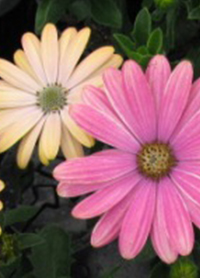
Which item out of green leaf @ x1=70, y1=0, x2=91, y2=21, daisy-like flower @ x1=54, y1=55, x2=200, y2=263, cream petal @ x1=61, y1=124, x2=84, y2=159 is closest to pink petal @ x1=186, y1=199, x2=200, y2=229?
daisy-like flower @ x1=54, y1=55, x2=200, y2=263

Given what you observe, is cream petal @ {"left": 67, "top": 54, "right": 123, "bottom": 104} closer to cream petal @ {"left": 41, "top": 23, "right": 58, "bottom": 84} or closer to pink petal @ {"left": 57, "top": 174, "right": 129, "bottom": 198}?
cream petal @ {"left": 41, "top": 23, "right": 58, "bottom": 84}

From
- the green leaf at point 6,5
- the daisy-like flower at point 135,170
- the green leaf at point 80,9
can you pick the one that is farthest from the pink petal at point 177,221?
the green leaf at point 6,5

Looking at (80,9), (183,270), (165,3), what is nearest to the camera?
(183,270)

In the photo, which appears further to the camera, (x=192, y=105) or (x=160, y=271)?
(x=160, y=271)

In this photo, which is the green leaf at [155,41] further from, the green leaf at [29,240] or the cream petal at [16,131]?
the green leaf at [29,240]

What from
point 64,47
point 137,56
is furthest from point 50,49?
point 137,56

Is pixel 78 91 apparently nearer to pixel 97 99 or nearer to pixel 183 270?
pixel 97 99

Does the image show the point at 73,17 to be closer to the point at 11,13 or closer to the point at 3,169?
the point at 11,13
